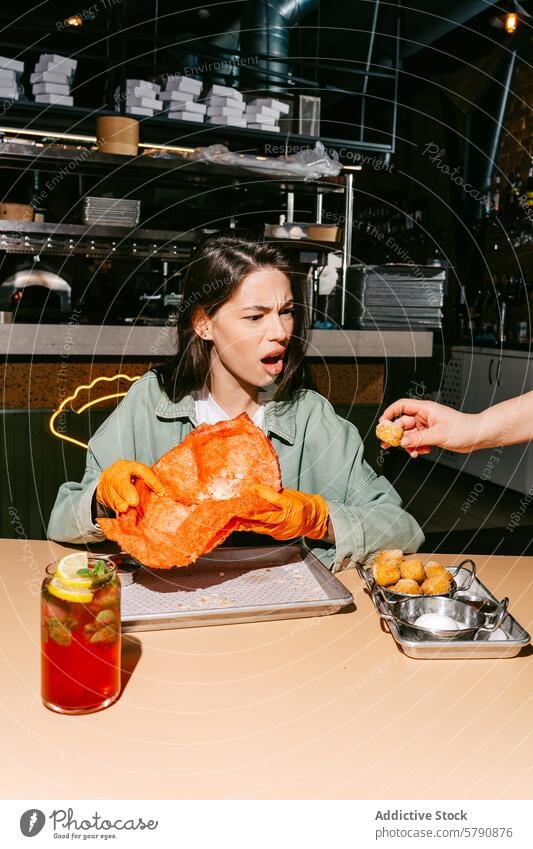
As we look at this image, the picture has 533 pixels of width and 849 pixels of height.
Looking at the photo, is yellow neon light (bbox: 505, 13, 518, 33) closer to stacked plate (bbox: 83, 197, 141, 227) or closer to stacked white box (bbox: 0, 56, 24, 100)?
stacked plate (bbox: 83, 197, 141, 227)

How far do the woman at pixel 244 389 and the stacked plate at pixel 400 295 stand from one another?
195 cm

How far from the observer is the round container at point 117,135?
164 inches

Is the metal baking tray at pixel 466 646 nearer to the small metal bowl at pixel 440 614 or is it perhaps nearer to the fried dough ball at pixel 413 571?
the small metal bowl at pixel 440 614

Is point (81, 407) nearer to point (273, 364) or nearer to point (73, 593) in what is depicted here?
point (273, 364)

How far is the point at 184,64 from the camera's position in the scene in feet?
17.1

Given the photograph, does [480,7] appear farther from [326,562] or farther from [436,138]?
[326,562]

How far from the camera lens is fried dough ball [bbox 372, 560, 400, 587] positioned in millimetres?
1266

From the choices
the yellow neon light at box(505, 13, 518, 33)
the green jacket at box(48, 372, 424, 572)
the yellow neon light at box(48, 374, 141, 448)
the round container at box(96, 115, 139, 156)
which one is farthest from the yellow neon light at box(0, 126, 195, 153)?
the green jacket at box(48, 372, 424, 572)

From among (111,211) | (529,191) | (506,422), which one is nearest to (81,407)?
(111,211)

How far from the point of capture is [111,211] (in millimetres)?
4223

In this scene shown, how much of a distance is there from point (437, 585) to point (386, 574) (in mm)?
86

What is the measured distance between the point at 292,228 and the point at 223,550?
3.13m
